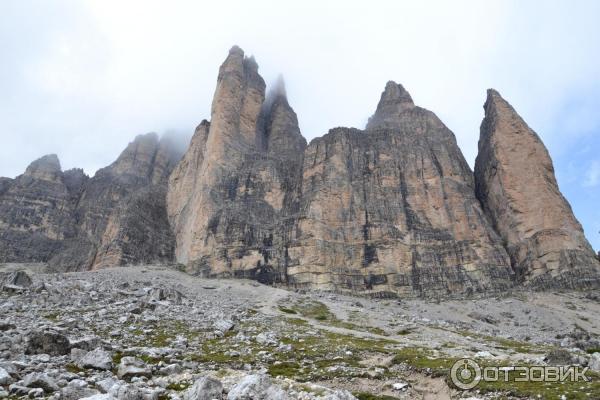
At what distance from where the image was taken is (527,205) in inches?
4788

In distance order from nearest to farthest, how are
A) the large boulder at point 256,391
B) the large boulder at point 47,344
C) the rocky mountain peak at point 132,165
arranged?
the large boulder at point 256,391 → the large boulder at point 47,344 → the rocky mountain peak at point 132,165

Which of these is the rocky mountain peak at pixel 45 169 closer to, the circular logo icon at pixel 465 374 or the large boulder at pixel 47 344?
the large boulder at pixel 47 344

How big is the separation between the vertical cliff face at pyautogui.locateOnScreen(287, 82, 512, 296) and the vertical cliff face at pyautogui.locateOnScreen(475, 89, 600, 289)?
603 cm

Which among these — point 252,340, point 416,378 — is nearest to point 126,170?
point 252,340

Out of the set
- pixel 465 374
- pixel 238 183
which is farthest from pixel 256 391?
pixel 238 183

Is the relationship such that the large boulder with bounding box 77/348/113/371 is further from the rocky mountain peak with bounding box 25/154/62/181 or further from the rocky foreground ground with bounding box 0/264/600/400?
the rocky mountain peak with bounding box 25/154/62/181

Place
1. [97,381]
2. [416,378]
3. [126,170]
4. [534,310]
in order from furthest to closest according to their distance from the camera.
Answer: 1. [126,170]
2. [534,310]
3. [416,378]
4. [97,381]

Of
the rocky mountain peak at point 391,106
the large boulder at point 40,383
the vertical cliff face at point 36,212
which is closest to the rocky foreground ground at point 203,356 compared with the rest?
the large boulder at point 40,383

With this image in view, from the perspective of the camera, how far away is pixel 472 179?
459 ft

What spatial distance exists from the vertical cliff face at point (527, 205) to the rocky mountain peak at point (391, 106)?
91.1 ft

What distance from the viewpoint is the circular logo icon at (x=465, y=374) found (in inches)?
801

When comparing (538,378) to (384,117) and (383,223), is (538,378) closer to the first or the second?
(383,223)

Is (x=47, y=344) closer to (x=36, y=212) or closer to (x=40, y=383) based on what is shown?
(x=40, y=383)

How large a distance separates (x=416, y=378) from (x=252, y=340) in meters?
14.1
